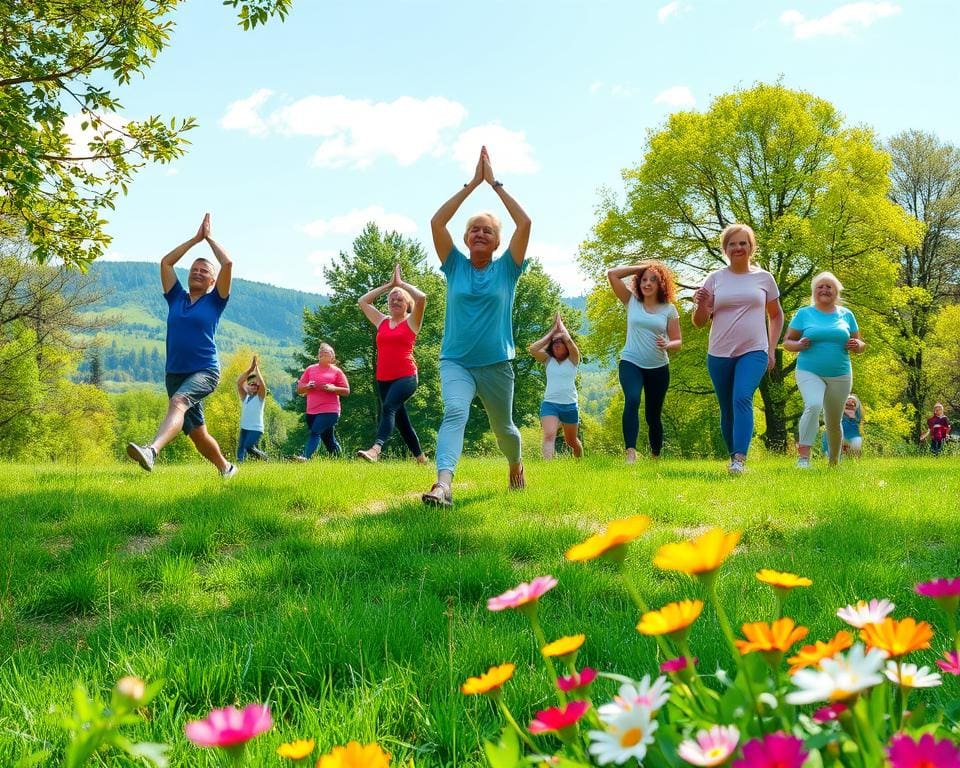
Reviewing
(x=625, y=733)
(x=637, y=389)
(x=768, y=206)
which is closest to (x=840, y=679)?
(x=625, y=733)

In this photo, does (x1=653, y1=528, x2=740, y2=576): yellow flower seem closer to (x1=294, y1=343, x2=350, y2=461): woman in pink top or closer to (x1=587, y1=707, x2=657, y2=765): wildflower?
(x1=587, y1=707, x2=657, y2=765): wildflower

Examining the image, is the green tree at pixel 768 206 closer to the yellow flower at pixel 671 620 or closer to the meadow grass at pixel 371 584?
the meadow grass at pixel 371 584

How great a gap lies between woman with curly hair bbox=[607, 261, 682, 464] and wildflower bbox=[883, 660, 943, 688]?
25.4 ft

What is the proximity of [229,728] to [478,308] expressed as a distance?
15.7ft

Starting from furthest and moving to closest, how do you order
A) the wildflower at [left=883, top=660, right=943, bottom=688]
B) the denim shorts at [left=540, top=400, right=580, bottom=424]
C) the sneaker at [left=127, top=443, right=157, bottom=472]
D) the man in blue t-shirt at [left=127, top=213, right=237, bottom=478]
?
the denim shorts at [left=540, top=400, right=580, bottom=424] → the man in blue t-shirt at [left=127, top=213, right=237, bottom=478] → the sneaker at [left=127, top=443, right=157, bottom=472] → the wildflower at [left=883, top=660, right=943, bottom=688]

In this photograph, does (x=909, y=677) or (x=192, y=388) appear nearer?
(x=909, y=677)

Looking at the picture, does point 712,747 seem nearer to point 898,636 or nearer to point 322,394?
point 898,636

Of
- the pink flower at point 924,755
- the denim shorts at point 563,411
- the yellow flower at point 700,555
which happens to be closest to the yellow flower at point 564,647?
the yellow flower at point 700,555

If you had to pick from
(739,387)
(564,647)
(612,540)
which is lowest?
(564,647)

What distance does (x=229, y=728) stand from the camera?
2.49ft

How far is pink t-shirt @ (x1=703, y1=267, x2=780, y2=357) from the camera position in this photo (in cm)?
725

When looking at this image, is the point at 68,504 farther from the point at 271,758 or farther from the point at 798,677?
the point at 798,677

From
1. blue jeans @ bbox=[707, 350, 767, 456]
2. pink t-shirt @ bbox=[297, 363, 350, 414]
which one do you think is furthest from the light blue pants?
pink t-shirt @ bbox=[297, 363, 350, 414]

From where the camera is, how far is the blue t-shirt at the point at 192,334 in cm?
694
